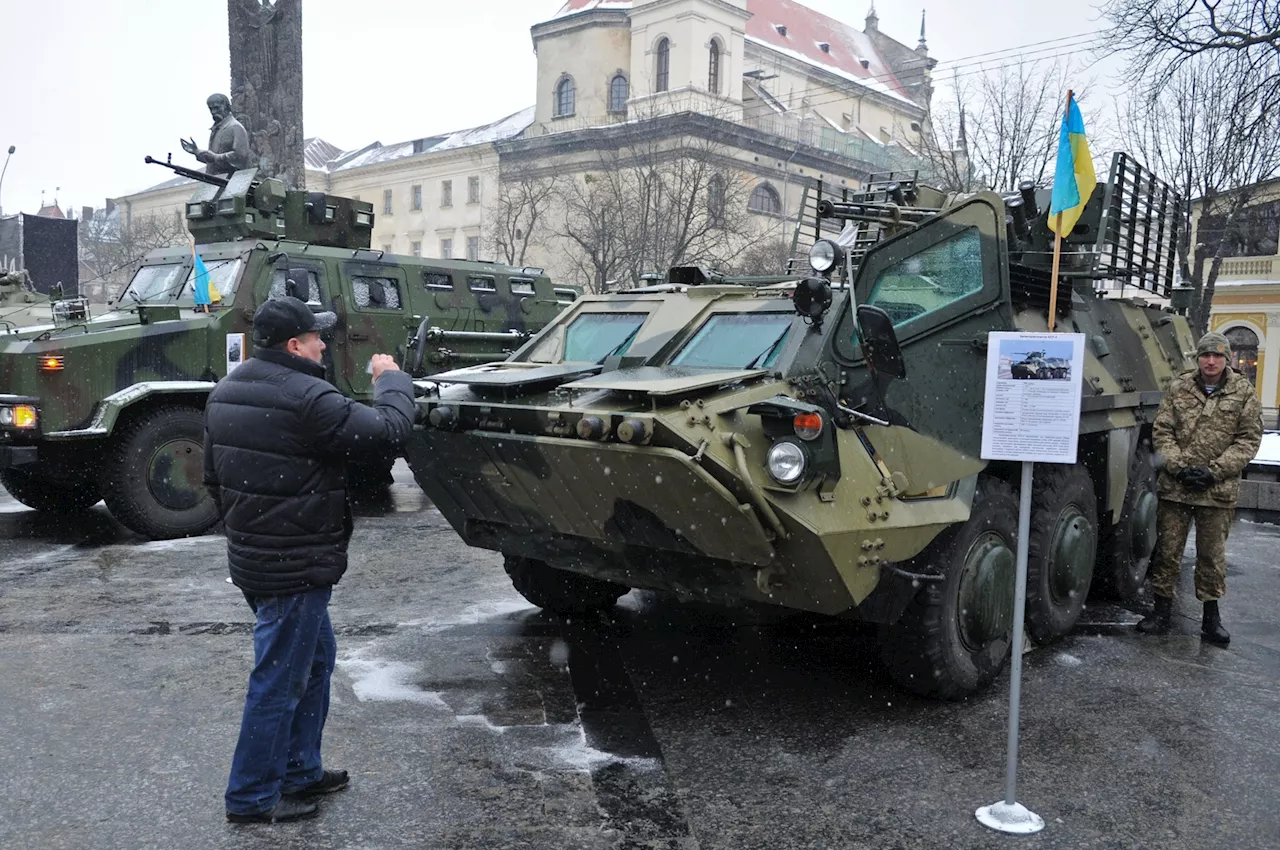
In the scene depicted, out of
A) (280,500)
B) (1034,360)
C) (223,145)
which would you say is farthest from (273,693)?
(223,145)

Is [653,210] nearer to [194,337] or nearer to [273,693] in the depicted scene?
[194,337]

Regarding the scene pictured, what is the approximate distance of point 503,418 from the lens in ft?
16.5

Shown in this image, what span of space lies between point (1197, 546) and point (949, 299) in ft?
7.37

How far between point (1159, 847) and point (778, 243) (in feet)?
101

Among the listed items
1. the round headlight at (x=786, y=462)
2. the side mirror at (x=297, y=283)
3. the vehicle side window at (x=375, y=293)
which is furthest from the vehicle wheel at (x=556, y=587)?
the vehicle side window at (x=375, y=293)

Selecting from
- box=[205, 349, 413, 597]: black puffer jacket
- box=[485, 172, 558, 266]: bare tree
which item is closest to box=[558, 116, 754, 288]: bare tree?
box=[485, 172, 558, 266]: bare tree

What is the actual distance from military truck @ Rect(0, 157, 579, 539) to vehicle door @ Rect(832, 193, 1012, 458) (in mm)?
3642

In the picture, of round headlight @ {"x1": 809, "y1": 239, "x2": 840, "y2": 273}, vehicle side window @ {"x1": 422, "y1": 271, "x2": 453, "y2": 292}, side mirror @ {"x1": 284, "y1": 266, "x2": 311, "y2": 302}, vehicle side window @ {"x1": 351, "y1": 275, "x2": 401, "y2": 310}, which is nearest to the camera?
round headlight @ {"x1": 809, "y1": 239, "x2": 840, "y2": 273}

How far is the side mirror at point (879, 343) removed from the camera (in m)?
4.76

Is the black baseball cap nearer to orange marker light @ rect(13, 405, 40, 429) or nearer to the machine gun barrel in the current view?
orange marker light @ rect(13, 405, 40, 429)

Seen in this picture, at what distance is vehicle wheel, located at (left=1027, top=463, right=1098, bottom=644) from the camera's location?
601 centimetres

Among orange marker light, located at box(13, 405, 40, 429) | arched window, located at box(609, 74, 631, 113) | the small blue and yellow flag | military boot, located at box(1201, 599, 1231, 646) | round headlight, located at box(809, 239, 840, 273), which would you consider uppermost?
arched window, located at box(609, 74, 631, 113)

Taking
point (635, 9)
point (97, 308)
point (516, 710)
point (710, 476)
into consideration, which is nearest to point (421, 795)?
point (516, 710)

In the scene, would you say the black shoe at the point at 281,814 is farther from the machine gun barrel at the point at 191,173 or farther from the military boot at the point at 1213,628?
the machine gun barrel at the point at 191,173
